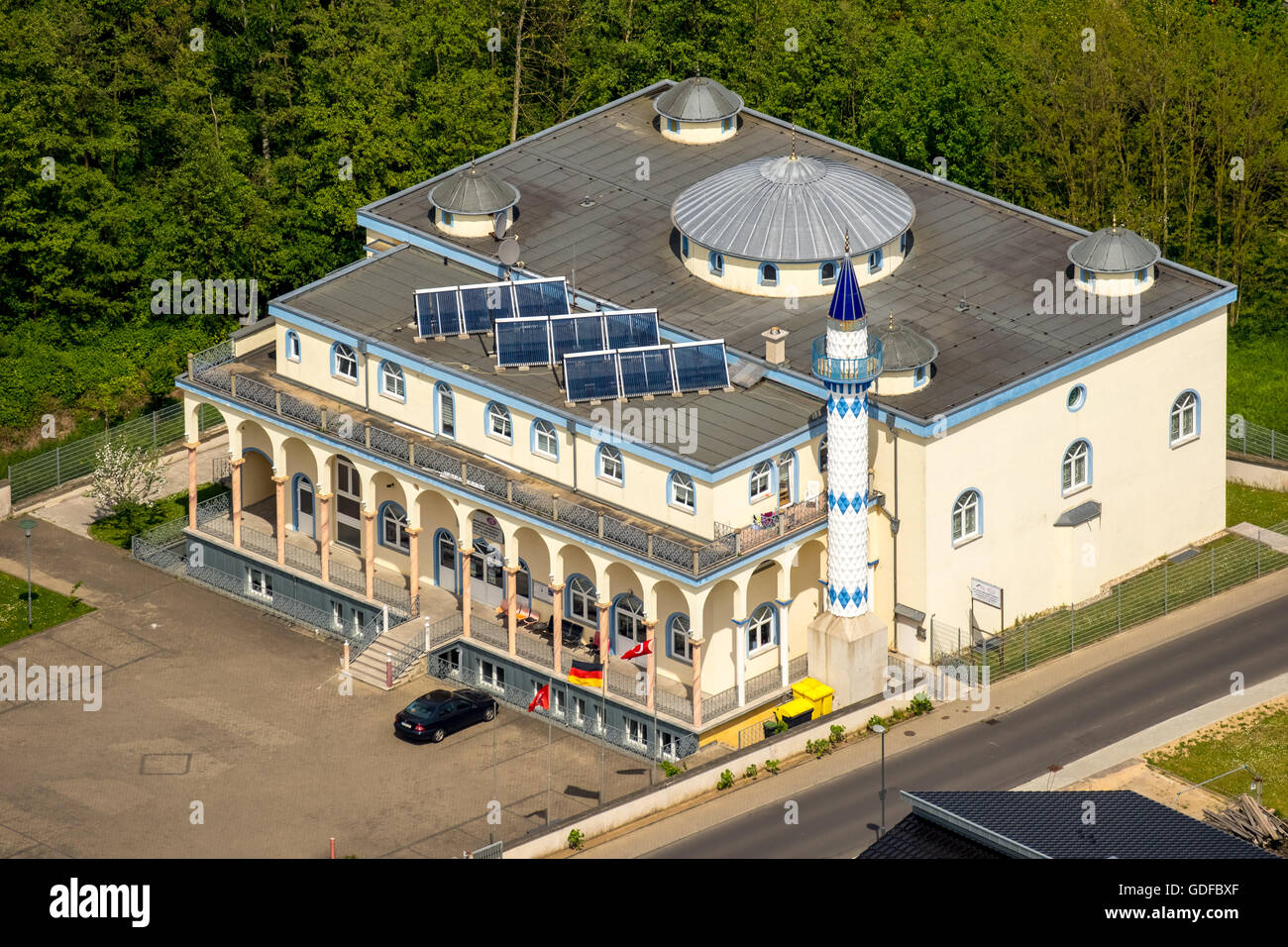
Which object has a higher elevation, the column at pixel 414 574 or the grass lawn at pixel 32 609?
the column at pixel 414 574

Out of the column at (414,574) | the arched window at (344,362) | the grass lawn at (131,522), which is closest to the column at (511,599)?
the column at (414,574)

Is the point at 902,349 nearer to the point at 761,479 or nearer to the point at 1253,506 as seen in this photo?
the point at 761,479

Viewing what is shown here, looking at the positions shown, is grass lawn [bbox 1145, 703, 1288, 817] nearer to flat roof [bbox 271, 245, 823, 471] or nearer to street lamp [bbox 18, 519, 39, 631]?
flat roof [bbox 271, 245, 823, 471]

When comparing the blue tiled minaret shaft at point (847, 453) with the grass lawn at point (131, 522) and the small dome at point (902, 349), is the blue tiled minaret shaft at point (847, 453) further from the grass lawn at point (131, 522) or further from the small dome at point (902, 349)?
the grass lawn at point (131, 522)

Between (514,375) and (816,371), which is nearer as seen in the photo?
(816,371)

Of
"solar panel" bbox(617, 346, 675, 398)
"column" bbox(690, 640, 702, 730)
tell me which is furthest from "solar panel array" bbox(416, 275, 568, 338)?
"column" bbox(690, 640, 702, 730)
